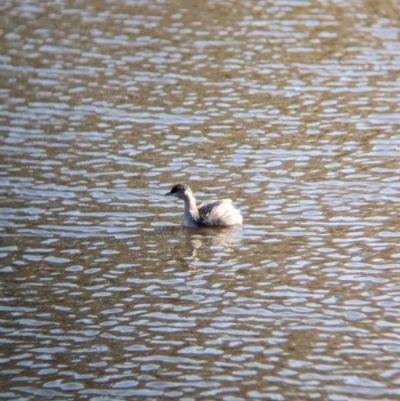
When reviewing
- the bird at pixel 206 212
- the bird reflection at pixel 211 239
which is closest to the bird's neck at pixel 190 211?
the bird at pixel 206 212

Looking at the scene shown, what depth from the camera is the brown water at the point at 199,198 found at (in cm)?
1054

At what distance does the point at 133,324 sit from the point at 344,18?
1439 cm

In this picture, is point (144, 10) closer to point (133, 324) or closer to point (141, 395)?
point (133, 324)

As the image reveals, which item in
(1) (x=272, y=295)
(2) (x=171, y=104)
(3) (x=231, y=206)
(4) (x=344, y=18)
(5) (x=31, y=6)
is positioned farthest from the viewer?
(5) (x=31, y=6)

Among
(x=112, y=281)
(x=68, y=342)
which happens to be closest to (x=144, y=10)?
(x=112, y=281)

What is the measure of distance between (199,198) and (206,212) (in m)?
1.12

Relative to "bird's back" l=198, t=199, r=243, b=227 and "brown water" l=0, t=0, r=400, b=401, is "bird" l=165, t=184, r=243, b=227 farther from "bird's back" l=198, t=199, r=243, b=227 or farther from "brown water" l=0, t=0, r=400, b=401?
"brown water" l=0, t=0, r=400, b=401

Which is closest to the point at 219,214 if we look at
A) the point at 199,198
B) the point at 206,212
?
the point at 206,212

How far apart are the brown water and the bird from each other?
0.57ft

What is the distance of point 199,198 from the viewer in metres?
15.8

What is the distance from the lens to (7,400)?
9.95 metres

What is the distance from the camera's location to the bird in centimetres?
1445

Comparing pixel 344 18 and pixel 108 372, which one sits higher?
pixel 344 18

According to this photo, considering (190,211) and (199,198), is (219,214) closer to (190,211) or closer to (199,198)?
(190,211)
